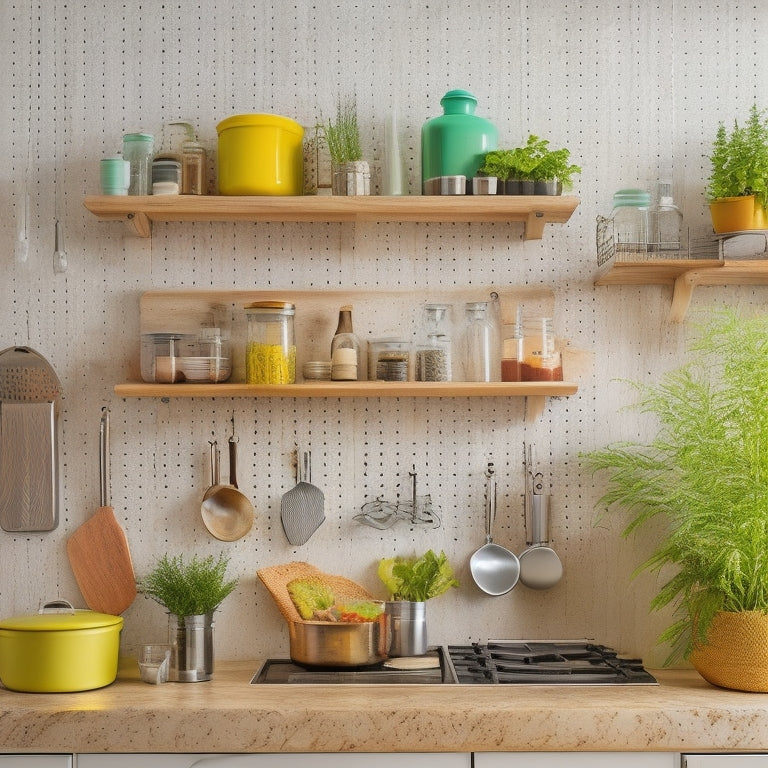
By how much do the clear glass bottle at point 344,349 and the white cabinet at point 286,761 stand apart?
908 millimetres

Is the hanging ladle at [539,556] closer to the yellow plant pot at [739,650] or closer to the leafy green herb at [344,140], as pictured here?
the yellow plant pot at [739,650]

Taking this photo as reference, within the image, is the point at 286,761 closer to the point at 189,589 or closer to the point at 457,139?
the point at 189,589

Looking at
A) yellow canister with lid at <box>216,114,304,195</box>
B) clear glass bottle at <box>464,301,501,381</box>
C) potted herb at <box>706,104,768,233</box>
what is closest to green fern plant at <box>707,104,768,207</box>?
potted herb at <box>706,104,768,233</box>

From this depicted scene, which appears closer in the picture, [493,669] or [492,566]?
[493,669]

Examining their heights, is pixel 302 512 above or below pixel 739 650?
above

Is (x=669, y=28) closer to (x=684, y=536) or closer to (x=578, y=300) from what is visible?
(x=578, y=300)

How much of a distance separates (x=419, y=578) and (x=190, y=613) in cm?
58

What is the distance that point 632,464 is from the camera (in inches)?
98.5

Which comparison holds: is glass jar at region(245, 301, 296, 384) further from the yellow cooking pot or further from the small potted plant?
the yellow cooking pot

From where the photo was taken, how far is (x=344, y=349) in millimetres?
2434

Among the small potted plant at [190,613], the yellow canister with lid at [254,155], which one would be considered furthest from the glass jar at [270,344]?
the small potted plant at [190,613]

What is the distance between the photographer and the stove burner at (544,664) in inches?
86.5

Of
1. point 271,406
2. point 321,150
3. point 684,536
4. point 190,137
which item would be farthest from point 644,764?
point 190,137

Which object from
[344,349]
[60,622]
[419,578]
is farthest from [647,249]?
[60,622]
